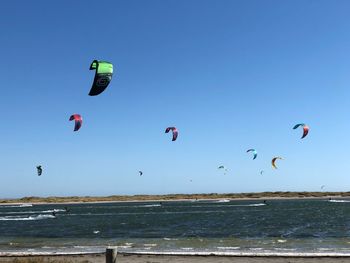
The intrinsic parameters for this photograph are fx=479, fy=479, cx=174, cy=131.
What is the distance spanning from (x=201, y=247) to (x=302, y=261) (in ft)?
24.0

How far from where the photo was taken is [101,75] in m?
18.0

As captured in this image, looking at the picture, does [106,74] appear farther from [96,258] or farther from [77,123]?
[77,123]

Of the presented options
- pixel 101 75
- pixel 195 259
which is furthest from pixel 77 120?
pixel 195 259

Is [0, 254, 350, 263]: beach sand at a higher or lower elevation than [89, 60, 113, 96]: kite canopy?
Answer: lower

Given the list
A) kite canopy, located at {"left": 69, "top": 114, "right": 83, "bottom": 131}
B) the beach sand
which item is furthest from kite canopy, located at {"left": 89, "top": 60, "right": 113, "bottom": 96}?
kite canopy, located at {"left": 69, "top": 114, "right": 83, "bottom": 131}

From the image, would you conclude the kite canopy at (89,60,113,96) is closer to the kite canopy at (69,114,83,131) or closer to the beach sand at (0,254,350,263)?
the beach sand at (0,254,350,263)

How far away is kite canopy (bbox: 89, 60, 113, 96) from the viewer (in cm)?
Answer: 1747

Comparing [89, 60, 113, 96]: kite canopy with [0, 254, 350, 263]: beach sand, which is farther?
[89, 60, 113, 96]: kite canopy

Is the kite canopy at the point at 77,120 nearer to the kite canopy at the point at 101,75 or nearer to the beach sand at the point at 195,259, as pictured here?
the kite canopy at the point at 101,75

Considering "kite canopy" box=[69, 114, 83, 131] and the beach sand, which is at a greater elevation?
"kite canopy" box=[69, 114, 83, 131]

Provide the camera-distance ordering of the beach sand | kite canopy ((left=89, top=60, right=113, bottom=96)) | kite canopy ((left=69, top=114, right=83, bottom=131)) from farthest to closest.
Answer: kite canopy ((left=69, top=114, right=83, bottom=131))
kite canopy ((left=89, top=60, right=113, bottom=96))
the beach sand

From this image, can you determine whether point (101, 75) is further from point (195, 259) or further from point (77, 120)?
point (77, 120)

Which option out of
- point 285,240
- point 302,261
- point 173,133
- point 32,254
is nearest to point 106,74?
point 32,254

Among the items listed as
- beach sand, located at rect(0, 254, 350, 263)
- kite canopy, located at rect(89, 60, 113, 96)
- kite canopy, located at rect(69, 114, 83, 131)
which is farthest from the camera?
kite canopy, located at rect(69, 114, 83, 131)
